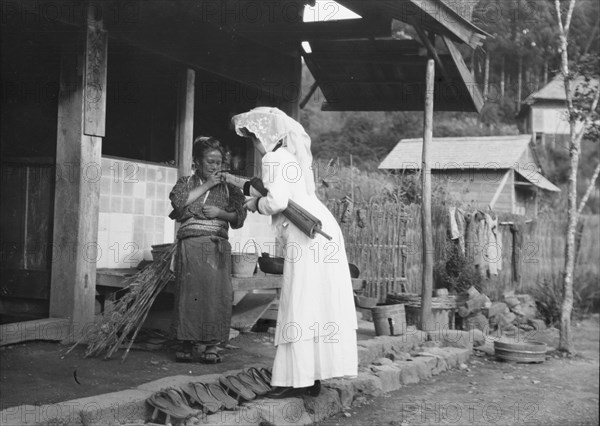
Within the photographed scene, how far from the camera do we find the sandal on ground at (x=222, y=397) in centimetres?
487

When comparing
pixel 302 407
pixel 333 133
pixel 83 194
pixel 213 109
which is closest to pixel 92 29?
pixel 83 194

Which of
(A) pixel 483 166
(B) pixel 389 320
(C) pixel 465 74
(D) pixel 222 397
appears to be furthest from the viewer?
(A) pixel 483 166

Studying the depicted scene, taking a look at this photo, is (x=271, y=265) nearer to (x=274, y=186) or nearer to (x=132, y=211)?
(x=132, y=211)

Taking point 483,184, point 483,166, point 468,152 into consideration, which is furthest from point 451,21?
point 483,184

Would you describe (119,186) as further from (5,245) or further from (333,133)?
(333,133)

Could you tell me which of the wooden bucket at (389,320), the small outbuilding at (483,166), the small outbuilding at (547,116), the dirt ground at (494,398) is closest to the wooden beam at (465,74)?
the wooden bucket at (389,320)

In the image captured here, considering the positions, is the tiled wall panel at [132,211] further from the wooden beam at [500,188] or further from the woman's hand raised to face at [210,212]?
the wooden beam at [500,188]

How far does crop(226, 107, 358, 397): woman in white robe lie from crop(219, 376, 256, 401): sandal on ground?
0.19 metres

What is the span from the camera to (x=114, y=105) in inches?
320

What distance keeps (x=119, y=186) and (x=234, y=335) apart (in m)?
1.90

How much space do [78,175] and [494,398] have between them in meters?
4.19

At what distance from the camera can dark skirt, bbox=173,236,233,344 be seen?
239 inches

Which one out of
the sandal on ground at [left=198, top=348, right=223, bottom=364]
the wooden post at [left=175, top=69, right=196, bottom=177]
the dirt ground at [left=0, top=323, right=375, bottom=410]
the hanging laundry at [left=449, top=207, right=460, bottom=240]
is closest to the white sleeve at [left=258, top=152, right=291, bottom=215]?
the dirt ground at [left=0, top=323, right=375, bottom=410]

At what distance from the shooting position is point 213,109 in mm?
9250
